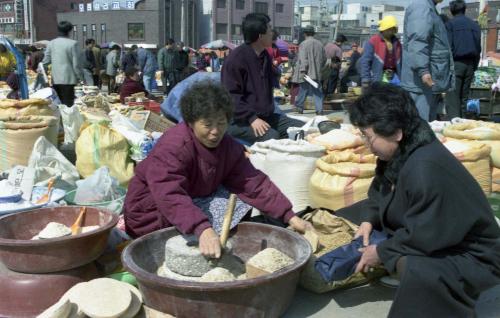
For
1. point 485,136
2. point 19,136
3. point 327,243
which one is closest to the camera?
point 327,243

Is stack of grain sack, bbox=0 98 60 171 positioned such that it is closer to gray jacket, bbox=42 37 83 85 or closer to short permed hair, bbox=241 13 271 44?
short permed hair, bbox=241 13 271 44

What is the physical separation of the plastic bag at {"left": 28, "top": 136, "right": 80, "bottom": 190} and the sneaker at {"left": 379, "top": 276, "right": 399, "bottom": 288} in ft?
8.10

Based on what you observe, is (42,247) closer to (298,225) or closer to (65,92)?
(298,225)

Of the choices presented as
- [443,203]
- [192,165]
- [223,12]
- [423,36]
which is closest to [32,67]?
[423,36]

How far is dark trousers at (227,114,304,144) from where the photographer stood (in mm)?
4516

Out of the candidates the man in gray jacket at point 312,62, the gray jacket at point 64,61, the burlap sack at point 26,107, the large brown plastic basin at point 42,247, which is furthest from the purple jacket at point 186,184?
the man in gray jacket at point 312,62

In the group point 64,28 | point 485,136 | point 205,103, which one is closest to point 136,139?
point 205,103

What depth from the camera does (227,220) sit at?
265cm

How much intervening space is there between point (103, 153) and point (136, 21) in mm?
55199

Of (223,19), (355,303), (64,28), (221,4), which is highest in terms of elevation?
(221,4)

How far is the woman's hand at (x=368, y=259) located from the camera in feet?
8.04

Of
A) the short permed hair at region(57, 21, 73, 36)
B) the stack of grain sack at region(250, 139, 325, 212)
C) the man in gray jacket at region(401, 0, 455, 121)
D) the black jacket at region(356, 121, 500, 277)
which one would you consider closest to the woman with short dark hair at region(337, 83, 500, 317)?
the black jacket at region(356, 121, 500, 277)

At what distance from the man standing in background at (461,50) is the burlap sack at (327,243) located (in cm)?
454

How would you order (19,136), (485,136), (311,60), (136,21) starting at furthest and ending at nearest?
(136,21) → (311,60) → (19,136) → (485,136)
